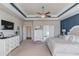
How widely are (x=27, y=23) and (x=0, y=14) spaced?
22.0ft

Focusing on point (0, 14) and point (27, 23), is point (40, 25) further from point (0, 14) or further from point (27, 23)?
point (0, 14)

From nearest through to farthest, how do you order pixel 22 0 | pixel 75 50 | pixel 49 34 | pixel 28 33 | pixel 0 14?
1. pixel 22 0
2. pixel 75 50
3. pixel 0 14
4. pixel 49 34
5. pixel 28 33

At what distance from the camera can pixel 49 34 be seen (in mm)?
11672

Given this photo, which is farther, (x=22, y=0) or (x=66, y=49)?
(x=66, y=49)

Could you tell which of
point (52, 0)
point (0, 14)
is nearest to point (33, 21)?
point (0, 14)

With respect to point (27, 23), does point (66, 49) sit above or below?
below

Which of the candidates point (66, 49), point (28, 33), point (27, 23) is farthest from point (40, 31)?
point (66, 49)

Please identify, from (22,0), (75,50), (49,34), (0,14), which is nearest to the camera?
(22,0)

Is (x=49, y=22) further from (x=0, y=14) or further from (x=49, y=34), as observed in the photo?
(x=0, y=14)

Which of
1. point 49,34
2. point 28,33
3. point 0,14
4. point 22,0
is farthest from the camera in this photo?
point 28,33

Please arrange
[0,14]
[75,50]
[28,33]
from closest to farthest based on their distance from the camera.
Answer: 1. [75,50]
2. [0,14]
3. [28,33]

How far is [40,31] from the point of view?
1171 centimetres

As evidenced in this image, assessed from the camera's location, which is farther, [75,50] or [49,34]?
[49,34]

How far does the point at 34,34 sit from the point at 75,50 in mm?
7531
